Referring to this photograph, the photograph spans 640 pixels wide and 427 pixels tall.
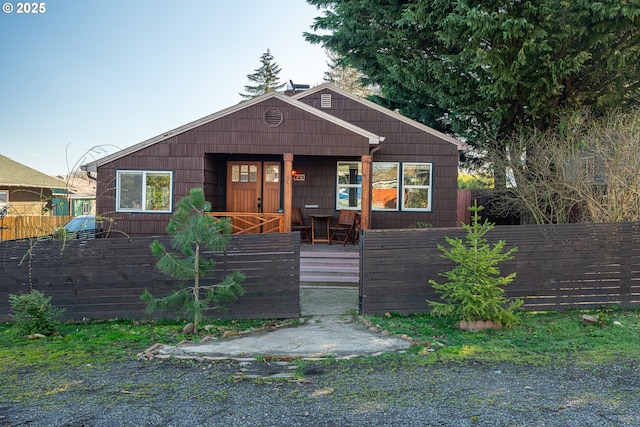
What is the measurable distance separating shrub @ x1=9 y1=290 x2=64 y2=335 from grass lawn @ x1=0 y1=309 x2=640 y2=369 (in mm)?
157

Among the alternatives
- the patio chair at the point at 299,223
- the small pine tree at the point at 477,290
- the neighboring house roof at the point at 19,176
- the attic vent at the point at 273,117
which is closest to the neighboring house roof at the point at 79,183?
the neighboring house roof at the point at 19,176

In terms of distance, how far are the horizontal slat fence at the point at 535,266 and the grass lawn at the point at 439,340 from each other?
0.94ft

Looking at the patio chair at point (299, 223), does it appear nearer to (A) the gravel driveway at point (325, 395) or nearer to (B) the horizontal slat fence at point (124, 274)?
(B) the horizontal slat fence at point (124, 274)

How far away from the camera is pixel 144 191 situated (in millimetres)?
11867

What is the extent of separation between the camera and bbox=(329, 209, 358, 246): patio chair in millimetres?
12544

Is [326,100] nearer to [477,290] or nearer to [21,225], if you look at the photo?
[477,290]

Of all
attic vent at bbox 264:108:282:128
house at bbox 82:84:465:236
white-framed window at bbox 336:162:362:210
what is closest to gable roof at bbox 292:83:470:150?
house at bbox 82:84:465:236

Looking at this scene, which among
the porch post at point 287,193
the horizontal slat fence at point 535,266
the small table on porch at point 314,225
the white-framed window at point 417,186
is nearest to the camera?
the horizontal slat fence at point 535,266

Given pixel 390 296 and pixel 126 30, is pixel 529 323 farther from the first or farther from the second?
pixel 126 30

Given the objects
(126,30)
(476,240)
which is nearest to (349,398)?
(476,240)

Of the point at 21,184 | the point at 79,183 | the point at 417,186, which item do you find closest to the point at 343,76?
the point at 79,183

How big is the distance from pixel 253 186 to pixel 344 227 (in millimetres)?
2859

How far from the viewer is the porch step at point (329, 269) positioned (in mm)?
9641

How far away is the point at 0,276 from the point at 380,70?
1222 centimetres
